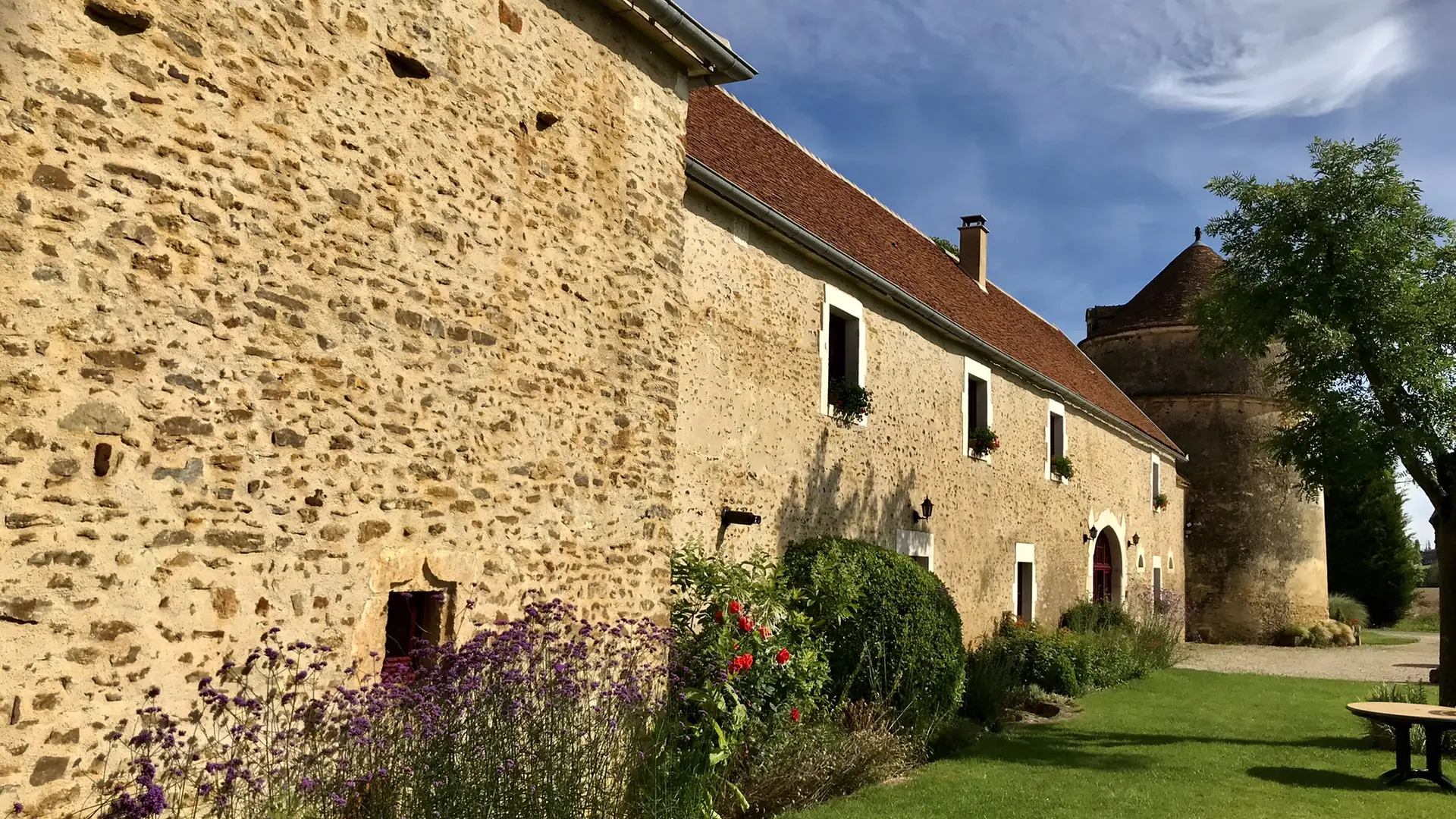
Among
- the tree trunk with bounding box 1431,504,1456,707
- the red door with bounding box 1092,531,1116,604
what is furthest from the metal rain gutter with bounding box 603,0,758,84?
the red door with bounding box 1092,531,1116,604

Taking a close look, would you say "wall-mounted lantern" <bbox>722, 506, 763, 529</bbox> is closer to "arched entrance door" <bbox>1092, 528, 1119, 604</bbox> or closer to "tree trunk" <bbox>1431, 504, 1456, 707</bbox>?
"tree trunk" <bbox>1431, 504, 1456, 707</bbox>

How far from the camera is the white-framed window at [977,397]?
12680mm

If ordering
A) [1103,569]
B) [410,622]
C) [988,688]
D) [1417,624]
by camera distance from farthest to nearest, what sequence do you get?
[1417,624], [1103,569], [988,688], [410,622]

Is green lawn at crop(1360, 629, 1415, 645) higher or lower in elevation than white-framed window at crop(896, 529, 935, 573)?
lower

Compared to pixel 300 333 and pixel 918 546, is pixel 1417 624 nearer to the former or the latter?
pixel 918 546

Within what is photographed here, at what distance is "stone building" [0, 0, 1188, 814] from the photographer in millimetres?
3227

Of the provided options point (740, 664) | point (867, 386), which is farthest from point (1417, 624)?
point (740, 664)

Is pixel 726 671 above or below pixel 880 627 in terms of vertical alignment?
below

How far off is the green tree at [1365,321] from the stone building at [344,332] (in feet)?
19.0

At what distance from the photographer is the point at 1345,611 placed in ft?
89.6

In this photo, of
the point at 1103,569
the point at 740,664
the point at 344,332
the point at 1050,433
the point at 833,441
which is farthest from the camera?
the point at 1103,569

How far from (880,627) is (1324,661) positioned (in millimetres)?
15688

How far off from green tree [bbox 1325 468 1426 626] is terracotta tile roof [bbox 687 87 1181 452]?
17.9 metres

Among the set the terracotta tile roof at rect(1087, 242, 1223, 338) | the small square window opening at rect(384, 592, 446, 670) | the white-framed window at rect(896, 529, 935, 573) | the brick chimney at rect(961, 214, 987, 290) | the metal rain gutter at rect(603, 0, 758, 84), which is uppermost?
the terracotta tile roof at rect(1087, 242, 1223, 338)
